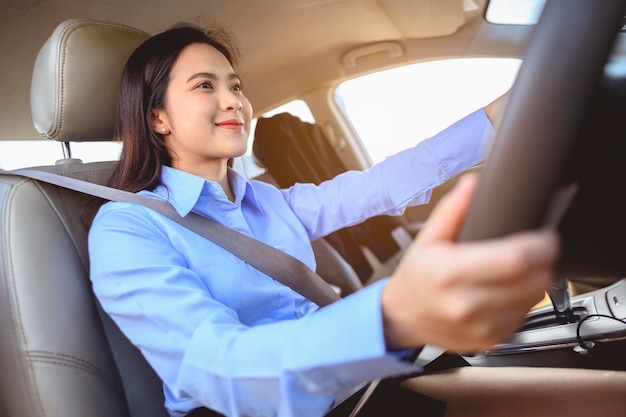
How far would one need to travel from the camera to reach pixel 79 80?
1.31 meters

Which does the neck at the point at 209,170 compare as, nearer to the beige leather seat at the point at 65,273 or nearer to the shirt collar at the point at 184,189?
the shirt collar at the point at 184,189

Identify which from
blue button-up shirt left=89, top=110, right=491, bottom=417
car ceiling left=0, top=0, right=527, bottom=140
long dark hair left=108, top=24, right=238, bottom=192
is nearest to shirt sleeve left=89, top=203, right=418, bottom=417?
blue button-up shirt left=89, top=110, right=491, bottom=417

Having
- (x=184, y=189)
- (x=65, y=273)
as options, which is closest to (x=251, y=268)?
(x=184, y=189)

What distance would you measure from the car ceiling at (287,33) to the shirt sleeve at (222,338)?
29.8 inches

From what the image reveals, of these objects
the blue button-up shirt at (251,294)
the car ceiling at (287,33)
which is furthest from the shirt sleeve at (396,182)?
the car ceiling at (287,33)

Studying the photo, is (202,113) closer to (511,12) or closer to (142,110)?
(142,110)

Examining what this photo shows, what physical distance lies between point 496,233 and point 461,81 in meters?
1.93

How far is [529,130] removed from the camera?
1.69 ft

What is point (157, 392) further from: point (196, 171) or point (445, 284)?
point (445, 284)

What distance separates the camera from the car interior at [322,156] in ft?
1.73

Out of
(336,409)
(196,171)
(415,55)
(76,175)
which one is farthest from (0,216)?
(415,55)

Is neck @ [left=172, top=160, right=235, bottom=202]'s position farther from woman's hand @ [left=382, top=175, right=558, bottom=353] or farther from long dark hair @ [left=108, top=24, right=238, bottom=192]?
woman's hand @ [left=382, top=175, right=558, bottom=353]

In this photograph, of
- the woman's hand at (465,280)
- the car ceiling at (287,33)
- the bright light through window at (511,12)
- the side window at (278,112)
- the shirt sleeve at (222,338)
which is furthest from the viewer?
the side window at (278,112)

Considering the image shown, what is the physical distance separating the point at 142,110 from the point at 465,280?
1.03 metres
